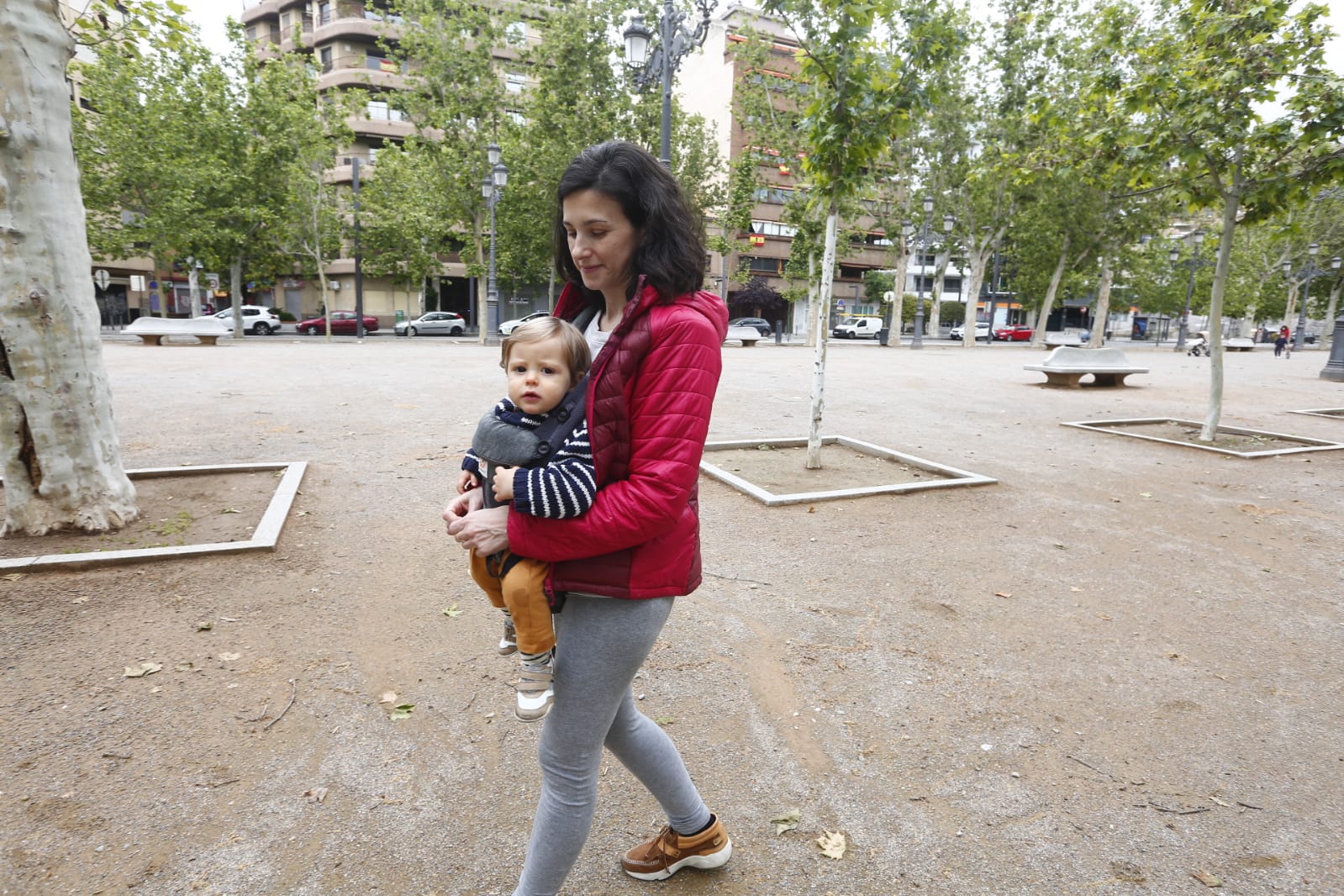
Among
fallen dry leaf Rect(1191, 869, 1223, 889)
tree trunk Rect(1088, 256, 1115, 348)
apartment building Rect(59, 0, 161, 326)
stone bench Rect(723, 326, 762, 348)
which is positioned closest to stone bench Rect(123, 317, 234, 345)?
stone bench Rect(723, 326, 762, 348)

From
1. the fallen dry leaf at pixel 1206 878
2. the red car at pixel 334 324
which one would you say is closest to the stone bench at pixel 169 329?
the red car at pixel 334 324

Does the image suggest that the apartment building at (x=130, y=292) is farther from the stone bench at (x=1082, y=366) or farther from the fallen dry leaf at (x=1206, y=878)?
the fallen dry leaf at (x=1206, y=878)

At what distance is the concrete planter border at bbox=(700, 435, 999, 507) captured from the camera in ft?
21.1

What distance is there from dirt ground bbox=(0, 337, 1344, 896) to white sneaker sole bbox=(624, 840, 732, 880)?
3cm

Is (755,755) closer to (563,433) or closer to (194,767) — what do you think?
(563,433)

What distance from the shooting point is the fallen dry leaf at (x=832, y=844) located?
2434 mm

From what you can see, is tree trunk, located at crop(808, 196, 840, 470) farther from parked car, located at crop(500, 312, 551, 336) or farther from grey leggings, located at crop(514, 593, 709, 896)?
grey leggings, located at crop(514, 593, 709, 896)

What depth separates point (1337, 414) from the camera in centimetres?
1333

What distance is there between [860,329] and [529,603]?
49371mm

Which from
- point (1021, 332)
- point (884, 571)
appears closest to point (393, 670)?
point (884, 571)

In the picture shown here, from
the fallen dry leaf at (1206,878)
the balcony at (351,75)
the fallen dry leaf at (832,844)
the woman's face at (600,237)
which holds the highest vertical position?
the balcony at (351,75)

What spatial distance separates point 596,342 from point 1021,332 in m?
56.1

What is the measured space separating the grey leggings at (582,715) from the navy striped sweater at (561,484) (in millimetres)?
271

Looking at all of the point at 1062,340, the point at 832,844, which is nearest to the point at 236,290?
the point at 832,844
